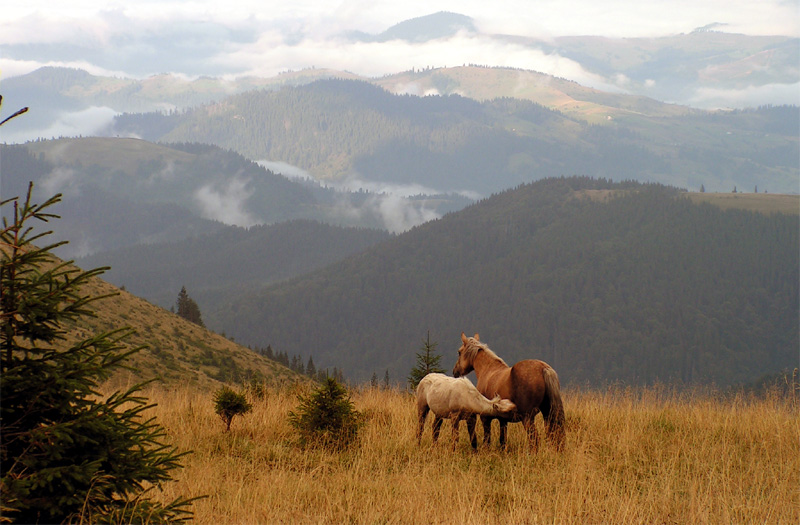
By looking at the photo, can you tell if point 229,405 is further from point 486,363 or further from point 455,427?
point 486,363

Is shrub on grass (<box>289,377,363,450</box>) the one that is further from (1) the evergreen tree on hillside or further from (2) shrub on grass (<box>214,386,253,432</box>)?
(1) the evergreen tree on hillside

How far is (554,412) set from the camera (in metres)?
9.75

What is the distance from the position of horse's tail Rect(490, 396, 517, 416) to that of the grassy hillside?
27.3 m

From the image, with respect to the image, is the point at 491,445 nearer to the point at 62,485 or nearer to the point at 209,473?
the point at 209,473

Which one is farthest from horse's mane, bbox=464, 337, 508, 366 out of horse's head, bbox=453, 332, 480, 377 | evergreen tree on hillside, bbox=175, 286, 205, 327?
evergreen tree on hillside, bbox=175, 286, 205, 327

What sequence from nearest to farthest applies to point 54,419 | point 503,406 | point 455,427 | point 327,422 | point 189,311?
point 54,419
point 503,406
point 455,427
point 327,422
point 189,311

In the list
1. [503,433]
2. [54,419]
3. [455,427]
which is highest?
[54,419]

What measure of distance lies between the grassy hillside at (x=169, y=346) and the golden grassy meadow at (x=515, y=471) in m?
25.2

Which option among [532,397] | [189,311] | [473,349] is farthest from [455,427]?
[189,311]

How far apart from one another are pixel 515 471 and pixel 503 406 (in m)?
1.09

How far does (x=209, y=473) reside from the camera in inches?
325

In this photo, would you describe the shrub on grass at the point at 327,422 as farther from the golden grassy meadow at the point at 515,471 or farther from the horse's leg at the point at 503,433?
the horse's leg at the point at 503,433

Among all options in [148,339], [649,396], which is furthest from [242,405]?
[148,339]

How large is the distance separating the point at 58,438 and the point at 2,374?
622 mm
